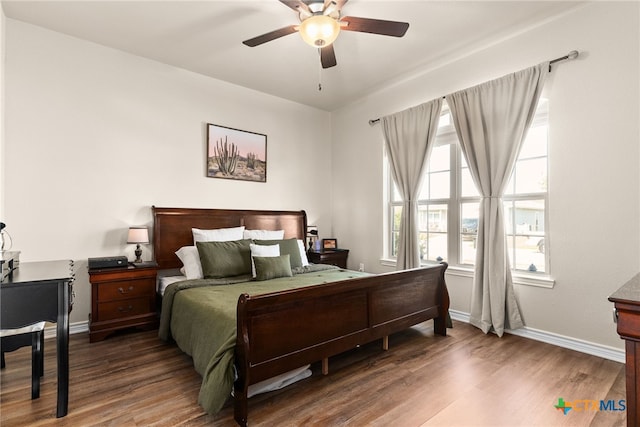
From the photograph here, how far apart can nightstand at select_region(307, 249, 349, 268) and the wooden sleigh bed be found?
1884 mm

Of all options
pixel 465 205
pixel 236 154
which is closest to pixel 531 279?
pixel 465 205

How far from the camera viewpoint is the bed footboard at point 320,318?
1.94m

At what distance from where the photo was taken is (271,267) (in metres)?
3.34

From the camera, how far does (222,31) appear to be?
3236mm

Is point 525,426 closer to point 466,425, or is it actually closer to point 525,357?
point 466,425

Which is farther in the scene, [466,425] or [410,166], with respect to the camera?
[410,166]

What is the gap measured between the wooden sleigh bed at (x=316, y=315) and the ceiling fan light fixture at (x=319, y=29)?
1.84 m

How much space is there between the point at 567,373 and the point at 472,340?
2.54 feet

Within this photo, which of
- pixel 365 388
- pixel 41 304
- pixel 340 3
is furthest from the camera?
pixel 340 3

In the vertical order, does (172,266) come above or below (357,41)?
below

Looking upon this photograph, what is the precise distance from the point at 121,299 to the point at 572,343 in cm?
433

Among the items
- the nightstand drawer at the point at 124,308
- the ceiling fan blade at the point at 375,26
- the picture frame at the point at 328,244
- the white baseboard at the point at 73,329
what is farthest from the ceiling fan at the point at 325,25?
the white baseboard at the point at 73,329

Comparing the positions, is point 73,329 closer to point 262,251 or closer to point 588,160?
point 262,251

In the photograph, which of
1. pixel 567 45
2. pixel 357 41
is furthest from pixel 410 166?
pixel 567 45
